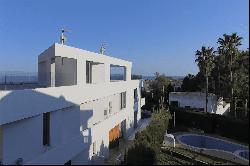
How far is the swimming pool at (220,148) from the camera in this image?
10344 mm

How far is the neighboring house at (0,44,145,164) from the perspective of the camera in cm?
1410

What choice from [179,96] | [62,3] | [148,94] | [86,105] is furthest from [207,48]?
[86,105]

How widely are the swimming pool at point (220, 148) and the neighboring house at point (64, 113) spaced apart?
6.84 metres

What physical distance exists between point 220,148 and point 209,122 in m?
7.64

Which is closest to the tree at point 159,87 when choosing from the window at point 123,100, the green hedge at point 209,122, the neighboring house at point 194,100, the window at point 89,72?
the neighboring house at point 194,100

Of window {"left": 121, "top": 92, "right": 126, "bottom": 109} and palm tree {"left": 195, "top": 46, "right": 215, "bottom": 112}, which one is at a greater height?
palm tree {"left": 195, "top": 46, "right": 215, "bottom": 112}

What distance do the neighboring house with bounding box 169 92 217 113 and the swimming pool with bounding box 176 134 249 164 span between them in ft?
44.8

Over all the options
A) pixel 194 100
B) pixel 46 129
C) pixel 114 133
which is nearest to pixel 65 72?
pixel 46 129

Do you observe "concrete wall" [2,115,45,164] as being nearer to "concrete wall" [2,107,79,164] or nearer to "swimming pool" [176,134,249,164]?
"concrete wall" [2,107,79,164]

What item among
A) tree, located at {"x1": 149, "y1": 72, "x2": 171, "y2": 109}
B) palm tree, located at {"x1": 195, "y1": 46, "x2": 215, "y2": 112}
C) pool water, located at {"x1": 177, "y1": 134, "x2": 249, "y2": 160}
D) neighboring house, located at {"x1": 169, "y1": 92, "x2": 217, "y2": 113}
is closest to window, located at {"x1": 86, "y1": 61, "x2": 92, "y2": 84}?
pool water, located at {"x1": 177, "y1": 134, "x2": 249, "y2": 160}

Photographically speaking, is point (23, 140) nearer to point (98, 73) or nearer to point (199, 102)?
point (98, 73)

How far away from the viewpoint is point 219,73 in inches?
1704

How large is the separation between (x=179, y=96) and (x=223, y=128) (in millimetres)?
28023

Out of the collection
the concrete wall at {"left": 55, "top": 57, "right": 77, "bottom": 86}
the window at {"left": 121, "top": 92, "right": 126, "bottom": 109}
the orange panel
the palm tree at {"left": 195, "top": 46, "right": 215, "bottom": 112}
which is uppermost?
the palm tree at {"left": 195, "top": 46, "right": 215, "bottom": 112}
